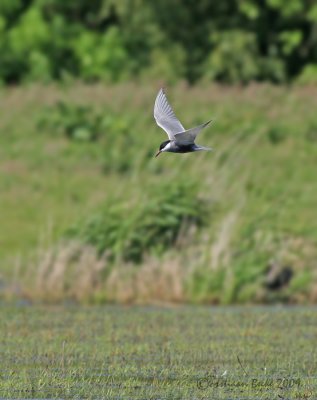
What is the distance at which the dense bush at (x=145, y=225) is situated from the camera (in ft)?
56.8

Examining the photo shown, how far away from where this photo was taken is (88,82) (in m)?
35.1

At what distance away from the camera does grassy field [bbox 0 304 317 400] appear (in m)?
10.2

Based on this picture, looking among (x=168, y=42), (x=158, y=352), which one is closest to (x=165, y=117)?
(x=158, y=352)

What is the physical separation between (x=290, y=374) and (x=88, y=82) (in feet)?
80.6

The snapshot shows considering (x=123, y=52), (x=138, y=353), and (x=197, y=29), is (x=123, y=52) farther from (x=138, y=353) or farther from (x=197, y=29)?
(x=138, y=353)

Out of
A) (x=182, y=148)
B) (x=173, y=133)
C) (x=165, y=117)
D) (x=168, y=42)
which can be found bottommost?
(x=182, y=148)

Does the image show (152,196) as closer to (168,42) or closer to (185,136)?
(185,136)

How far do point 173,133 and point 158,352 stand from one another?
180 cm

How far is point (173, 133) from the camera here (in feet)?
39.4

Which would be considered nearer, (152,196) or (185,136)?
(185,136)

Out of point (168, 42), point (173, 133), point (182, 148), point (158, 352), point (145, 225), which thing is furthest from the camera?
point (168, 42)

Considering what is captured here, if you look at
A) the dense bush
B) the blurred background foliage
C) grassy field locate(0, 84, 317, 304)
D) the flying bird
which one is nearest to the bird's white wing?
the flying bird

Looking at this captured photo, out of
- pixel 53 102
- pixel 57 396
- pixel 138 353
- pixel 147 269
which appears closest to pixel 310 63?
pixel 53 102

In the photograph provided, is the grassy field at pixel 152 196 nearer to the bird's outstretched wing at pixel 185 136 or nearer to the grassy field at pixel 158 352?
the grassy field at pixel 158 352
